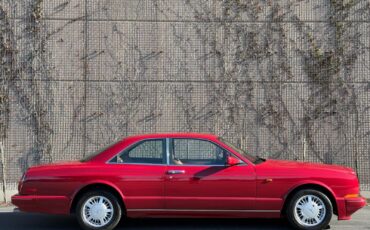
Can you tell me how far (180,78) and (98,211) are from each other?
20.1 feet

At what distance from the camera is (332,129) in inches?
520

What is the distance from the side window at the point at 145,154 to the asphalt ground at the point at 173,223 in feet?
3.58

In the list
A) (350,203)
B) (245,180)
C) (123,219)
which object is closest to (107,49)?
(123,219)

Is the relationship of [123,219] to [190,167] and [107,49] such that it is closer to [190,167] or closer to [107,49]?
[190,167]

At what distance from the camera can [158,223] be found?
850cm

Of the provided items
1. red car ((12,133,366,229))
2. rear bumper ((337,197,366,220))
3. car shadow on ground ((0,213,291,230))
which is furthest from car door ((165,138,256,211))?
rear bumper ((337,197,366,220))

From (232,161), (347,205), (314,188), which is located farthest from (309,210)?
(232,161)

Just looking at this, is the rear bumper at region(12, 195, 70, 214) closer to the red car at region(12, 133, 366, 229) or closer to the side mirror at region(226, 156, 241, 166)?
the red car at region(12, 133, 366, 229)

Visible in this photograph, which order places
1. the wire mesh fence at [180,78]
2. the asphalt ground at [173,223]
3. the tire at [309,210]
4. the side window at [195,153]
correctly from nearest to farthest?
1. the tire at [309,210]
2. the side window at [195,153]
3. the asphalt ground at [173,223]
4. the wire mesh fence at [180,78]

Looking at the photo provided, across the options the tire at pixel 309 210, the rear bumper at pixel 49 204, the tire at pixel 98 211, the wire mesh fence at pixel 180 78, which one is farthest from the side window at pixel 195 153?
the wire mesh fence at pixel 180 78

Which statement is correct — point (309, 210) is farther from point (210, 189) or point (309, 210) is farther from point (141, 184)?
point (141, 184)

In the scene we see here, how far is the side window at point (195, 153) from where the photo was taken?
7832mm

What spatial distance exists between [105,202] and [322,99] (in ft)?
24.2

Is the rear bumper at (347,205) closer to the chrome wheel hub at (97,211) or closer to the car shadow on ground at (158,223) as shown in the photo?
the car shadow on ground at (158,223)
